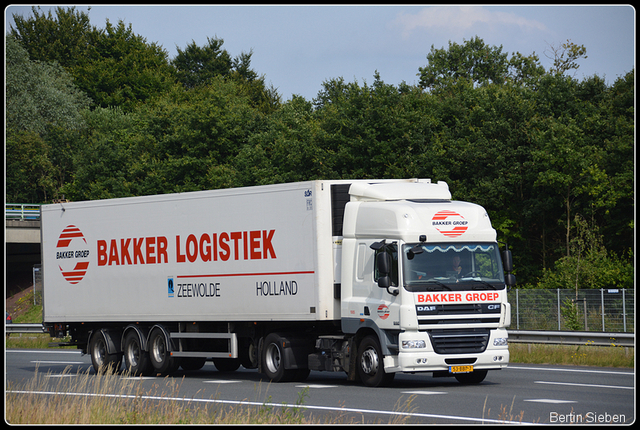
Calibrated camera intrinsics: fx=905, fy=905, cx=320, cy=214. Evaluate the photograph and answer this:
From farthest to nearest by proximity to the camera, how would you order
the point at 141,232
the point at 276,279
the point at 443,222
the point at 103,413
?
the point at 141,232
the point at 276,279
the point at 443,222
the point at 103,413

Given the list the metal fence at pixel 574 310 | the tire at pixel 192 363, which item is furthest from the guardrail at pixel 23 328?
the metal fence at pixel 574 310

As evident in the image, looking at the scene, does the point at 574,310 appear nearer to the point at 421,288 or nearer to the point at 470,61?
the point at 421,288

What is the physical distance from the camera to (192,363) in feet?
67.4

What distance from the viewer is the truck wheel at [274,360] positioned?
1688 cm

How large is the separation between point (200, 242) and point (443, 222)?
17.2 ft

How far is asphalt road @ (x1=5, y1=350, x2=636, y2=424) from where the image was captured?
11.6 m

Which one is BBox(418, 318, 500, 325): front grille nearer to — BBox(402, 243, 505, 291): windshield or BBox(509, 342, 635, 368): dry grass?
BBox(402, 243, 505, 291): windshield

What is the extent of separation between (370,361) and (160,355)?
5.63 meters

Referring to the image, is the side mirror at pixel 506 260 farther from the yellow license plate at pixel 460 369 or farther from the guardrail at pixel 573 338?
the guardrail at pixel 573 338

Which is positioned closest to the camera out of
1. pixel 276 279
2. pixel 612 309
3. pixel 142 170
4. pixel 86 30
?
pixel 276 279

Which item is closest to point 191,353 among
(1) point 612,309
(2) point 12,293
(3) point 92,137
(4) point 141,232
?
(4) point 141,232

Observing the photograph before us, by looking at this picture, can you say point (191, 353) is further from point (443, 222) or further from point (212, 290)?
point (443, 222)

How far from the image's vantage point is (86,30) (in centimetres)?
8494

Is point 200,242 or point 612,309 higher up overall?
point 200,242
